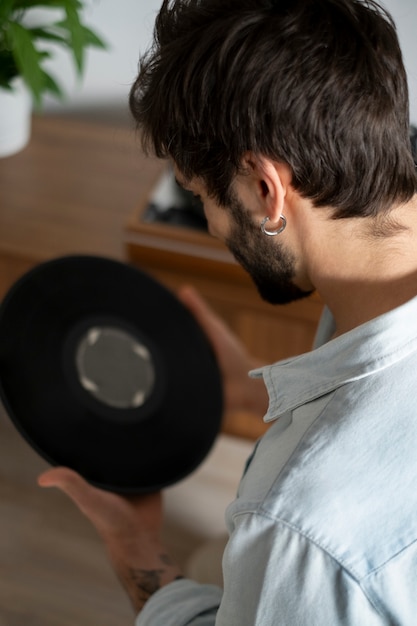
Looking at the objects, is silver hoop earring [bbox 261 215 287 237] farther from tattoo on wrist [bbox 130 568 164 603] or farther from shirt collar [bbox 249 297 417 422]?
tattoo on wrist [bbox 130 568 164 603]

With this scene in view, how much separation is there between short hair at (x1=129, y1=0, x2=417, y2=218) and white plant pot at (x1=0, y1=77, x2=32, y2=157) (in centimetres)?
68

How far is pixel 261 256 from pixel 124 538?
1.48 feet

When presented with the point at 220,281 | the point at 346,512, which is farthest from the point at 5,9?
the point at 346,512

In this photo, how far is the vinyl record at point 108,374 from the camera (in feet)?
3.55

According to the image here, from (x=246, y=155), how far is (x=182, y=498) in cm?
86

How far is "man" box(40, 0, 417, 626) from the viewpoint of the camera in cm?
65

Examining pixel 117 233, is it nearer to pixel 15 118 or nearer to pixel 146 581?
pixel 15 118

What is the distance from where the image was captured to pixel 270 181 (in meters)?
0.71

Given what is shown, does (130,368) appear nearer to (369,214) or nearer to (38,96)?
(38,96)

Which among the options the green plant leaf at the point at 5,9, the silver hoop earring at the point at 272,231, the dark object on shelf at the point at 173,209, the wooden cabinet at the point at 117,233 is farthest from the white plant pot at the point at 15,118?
the silver hoop earring at the point at 272,231

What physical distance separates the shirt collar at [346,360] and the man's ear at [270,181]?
5.4 inches

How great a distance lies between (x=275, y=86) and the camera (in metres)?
0.67

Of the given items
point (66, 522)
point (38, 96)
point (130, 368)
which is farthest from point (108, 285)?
point (66, 522)

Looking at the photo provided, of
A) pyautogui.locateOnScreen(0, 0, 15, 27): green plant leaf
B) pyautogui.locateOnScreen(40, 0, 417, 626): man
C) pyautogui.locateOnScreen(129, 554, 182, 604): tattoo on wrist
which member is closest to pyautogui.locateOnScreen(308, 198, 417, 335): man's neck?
pyautogui.locateOnScreen(40, 0, 417, 626): man
